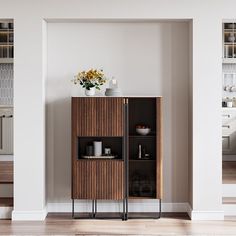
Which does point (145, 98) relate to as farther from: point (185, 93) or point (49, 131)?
point (49, 131)

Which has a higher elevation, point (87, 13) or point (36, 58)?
point (87, 13)

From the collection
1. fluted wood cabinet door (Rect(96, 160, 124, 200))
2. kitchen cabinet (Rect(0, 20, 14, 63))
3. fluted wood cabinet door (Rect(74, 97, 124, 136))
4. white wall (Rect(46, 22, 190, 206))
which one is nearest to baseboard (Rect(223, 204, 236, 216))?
white wall (Rect(46, 22, 190, 206))

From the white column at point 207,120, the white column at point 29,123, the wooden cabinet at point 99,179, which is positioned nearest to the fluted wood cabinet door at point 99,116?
the wooden cabinet at point 99,179

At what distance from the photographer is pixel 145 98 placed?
6016 millimetres

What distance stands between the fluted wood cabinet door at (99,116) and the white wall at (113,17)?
43cm

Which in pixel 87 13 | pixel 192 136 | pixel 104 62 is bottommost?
pixel 192 136

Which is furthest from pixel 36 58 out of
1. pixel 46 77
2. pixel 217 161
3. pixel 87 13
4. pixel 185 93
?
pixel 217 161

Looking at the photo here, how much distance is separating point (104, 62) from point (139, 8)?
29.0 inches

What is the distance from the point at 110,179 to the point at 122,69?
4.10ft

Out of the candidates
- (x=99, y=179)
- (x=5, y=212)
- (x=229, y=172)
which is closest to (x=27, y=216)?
(x=5, y=212)

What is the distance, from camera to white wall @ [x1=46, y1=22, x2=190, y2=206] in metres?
6.16

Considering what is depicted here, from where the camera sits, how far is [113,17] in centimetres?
586

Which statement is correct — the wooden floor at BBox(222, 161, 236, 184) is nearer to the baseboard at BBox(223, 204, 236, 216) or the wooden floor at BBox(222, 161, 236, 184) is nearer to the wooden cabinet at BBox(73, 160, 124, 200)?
the baseboard at BBox(223, 204, 236, 216)

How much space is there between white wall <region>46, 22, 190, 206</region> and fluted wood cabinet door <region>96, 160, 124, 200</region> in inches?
19.5
